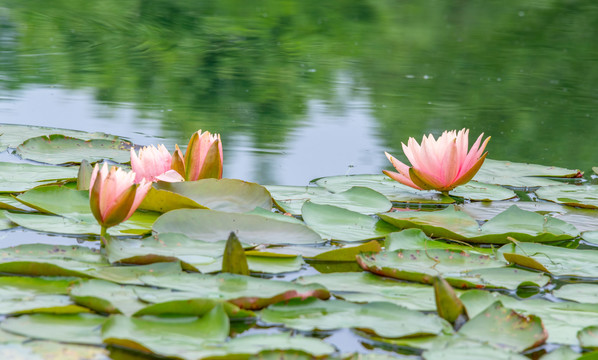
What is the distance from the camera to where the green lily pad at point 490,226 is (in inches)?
62.1

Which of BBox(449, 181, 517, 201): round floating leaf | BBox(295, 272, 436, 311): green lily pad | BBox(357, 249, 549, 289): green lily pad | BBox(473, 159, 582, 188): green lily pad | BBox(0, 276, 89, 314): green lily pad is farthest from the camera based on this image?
BBox(473, 159, 582, 188): green lily pad

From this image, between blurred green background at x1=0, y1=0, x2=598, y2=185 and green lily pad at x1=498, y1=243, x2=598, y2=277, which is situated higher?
blurred green background at x1=0, y1=0, x2=598, y2=185

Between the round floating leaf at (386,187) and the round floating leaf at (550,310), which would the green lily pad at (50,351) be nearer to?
the round floating leaf at (550,310)

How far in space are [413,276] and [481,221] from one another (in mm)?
519

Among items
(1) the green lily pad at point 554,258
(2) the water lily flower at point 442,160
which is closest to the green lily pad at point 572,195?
(2) the water lily flower at point 442,160

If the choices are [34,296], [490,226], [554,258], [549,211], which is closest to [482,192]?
[549,211]

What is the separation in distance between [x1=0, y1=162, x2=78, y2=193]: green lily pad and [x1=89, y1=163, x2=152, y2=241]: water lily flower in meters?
0.41

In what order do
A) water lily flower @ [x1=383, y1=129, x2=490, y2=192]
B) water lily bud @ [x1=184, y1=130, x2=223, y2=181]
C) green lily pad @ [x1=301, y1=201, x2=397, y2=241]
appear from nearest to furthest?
green lily pad @ [x1=301, y1=201, x2=397, y2=241] → water lily bud @ [x1=184, y1=130, x2=223, y2=181] → water lily flower @ [x1=383, y1=129, x2=490, y2=192]

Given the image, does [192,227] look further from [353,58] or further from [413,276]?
[353,58]

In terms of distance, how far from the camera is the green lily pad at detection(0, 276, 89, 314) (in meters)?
1.04

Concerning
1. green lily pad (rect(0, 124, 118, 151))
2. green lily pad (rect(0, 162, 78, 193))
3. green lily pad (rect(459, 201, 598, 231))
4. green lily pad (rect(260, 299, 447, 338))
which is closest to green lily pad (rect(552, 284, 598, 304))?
green lily pad (rect(260, 299, 447, 338))

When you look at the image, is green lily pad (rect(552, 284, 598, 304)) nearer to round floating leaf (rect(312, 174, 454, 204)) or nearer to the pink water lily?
round floating leaf (rect(312, 174, 454, 204))

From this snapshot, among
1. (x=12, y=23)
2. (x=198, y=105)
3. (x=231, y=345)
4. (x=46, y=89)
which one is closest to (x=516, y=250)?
(x=231, y=345)

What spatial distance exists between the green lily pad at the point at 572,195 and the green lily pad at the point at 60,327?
Result: 132 cm
